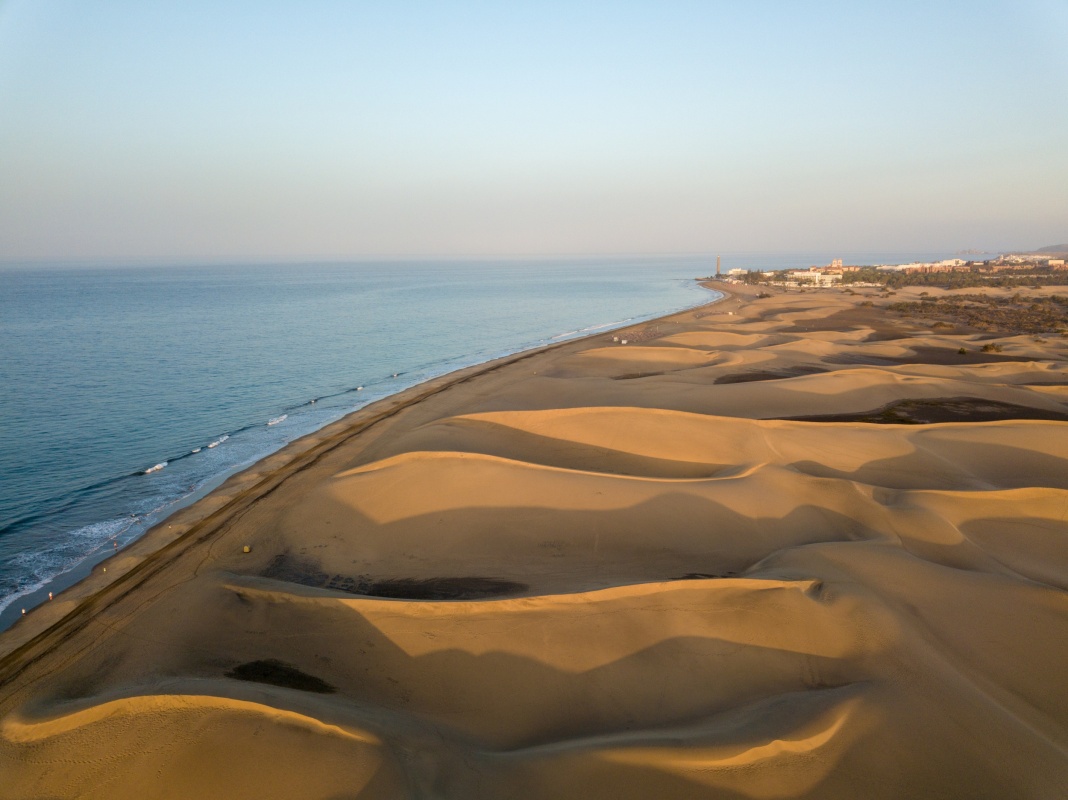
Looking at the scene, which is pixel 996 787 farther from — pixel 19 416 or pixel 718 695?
pixel 19 416

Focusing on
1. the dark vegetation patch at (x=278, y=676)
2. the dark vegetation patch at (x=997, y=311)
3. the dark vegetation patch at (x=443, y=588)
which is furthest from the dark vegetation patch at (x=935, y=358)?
the dark vegetation patch at (x=278, y=676)

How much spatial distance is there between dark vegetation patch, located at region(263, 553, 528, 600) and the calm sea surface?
4753mm

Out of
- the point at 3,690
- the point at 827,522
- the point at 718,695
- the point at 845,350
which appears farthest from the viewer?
the point at 845,350

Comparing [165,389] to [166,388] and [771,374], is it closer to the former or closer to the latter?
[166,388]

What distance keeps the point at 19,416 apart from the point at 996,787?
98.6ft

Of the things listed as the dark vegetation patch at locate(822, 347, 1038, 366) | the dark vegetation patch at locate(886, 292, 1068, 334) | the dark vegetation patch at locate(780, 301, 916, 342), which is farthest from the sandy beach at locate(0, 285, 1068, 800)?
the dark vegetation patch at locate(886, 292, 1068, 334)

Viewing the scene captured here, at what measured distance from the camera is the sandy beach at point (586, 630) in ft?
18.9

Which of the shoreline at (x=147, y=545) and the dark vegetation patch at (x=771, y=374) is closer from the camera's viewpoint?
the shoreline at (x=147, y=545)

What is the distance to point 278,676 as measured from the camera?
25.7 feet

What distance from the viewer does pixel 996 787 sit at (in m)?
5.62

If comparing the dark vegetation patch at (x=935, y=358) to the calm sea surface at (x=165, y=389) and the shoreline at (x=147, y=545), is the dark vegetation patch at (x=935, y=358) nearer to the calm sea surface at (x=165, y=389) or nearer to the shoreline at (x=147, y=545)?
the calm sea surface at (x=165, y=389)

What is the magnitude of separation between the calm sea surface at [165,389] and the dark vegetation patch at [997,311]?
25158 millimetres

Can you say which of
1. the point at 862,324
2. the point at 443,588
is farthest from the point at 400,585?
the point at 862,324

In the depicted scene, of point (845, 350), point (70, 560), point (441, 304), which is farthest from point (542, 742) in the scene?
point (441, 304)
